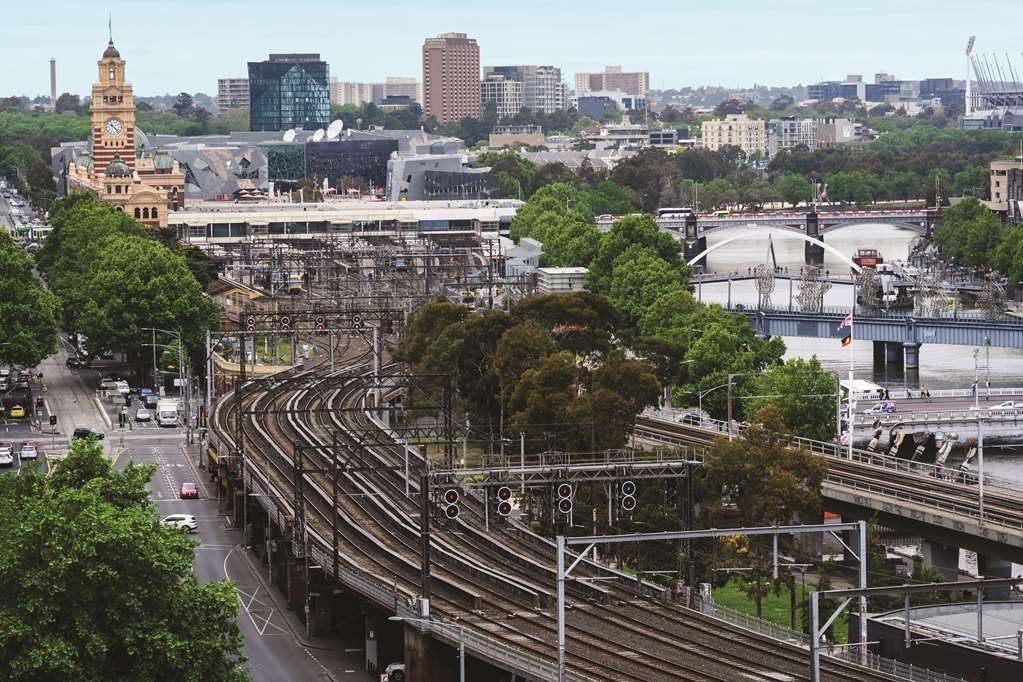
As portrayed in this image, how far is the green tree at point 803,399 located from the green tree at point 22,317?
3887 cm

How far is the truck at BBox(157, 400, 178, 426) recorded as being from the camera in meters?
111

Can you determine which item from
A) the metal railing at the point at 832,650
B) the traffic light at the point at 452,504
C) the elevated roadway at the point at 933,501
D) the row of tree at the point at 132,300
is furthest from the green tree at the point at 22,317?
the metal railing at the point at 832,650

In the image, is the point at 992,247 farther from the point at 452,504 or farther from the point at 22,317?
the point at 452,504

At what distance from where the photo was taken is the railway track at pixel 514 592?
53.2 m

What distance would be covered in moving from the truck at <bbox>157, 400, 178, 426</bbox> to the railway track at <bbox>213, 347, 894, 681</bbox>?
72.8 feet

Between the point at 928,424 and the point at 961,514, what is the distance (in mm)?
32505

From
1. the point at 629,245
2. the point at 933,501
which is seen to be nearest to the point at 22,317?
the point at 629,245

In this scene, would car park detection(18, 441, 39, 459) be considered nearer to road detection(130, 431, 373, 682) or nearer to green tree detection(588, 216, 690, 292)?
road detection(130, 431, 373, 682)

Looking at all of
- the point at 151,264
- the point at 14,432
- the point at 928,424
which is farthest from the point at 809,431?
the point at 151,264

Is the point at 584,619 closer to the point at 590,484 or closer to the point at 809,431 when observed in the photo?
the point at 590,484

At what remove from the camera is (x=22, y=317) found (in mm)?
117500

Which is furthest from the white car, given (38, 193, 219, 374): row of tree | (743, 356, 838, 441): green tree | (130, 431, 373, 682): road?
(38, 193, 219, 374): row of tree

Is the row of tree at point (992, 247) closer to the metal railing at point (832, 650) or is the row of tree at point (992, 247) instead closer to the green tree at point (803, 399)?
the green tree at point (803, 399)

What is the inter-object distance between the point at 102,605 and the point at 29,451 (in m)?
46.4
